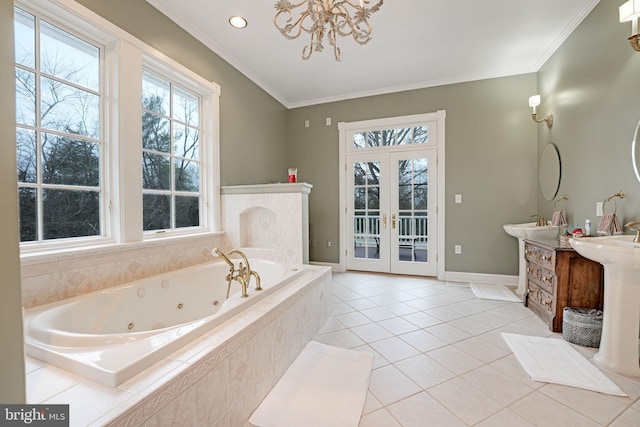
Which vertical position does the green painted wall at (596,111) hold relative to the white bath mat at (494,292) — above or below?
above

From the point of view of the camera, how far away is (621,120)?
2064 millimetres

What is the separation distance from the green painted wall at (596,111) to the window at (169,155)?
368 cm

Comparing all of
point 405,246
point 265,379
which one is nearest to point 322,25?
point 265,379

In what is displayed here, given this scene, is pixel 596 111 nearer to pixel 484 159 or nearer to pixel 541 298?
pixel 484 159

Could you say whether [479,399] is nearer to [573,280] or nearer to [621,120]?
[573,280]

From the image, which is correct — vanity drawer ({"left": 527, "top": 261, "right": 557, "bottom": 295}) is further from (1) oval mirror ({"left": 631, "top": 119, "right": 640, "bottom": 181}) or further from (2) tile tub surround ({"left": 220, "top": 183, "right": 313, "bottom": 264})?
(2) tile tub surround ({"left": 220, "top": 183, "right": 313, "bottom": 264})

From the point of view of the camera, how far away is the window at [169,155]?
2359mm

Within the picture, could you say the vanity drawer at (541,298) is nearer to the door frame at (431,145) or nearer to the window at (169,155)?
the door frame at (431,145)

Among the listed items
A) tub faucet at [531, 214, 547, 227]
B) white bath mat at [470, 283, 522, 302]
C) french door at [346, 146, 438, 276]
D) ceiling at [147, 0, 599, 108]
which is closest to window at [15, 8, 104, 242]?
ceiling at [147, 0, 599, 108]

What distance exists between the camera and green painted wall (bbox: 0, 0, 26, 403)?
0.59 m

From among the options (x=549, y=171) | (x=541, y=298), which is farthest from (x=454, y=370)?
(x=549, y=171)

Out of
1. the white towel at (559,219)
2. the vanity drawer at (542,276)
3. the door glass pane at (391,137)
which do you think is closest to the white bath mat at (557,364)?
the vanity drawer at (542,276)

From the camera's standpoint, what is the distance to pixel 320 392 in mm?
1514

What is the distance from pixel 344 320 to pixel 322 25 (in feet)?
7.62
